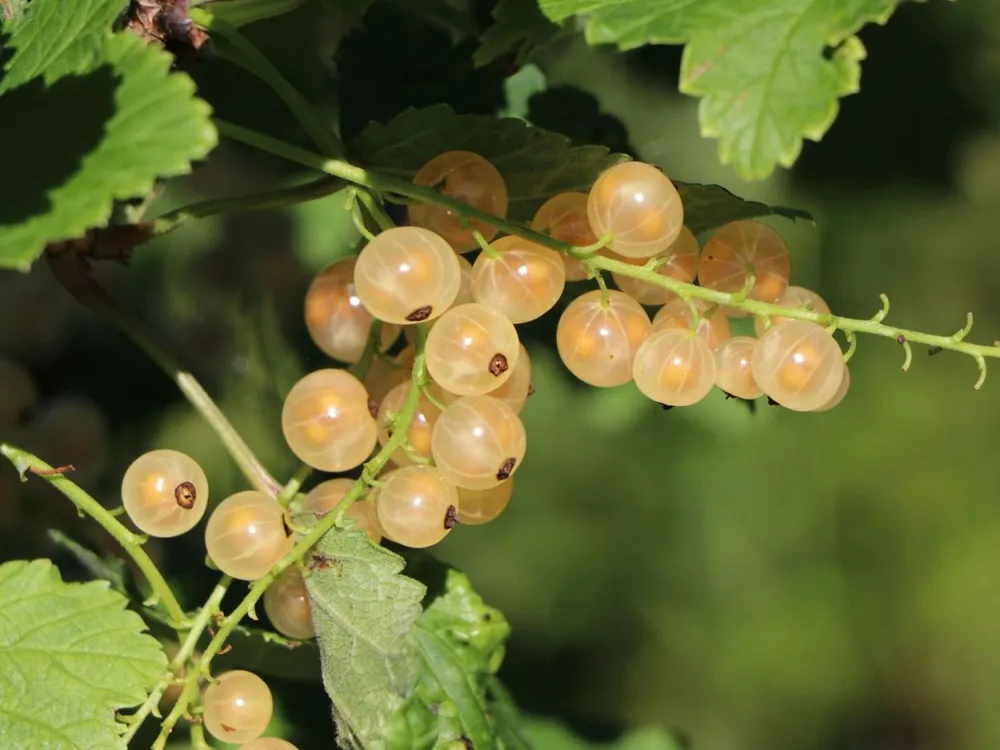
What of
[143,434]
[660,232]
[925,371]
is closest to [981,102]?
[925,371]

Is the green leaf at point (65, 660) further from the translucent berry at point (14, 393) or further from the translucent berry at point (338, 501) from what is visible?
the translucent berry at point (14, 393)

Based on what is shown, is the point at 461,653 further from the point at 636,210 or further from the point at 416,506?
the point at 636,210

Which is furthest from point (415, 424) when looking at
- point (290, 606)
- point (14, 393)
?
point (14, 393)

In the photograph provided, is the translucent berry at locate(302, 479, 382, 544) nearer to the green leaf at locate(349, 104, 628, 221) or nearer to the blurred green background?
the green leaf at locate(349, 104, 628, 221)

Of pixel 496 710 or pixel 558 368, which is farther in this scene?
pixel 558 368

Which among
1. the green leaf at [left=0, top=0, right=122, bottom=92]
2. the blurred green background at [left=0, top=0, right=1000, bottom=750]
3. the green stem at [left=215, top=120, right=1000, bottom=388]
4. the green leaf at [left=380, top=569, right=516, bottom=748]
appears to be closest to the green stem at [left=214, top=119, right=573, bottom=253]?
the green stem at [left=215, top=120, right=1000, bottom=388]

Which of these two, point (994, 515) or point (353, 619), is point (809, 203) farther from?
point (353, 619)

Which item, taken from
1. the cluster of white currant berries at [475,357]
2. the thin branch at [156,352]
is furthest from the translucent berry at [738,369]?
the thin branch at [156,352]
